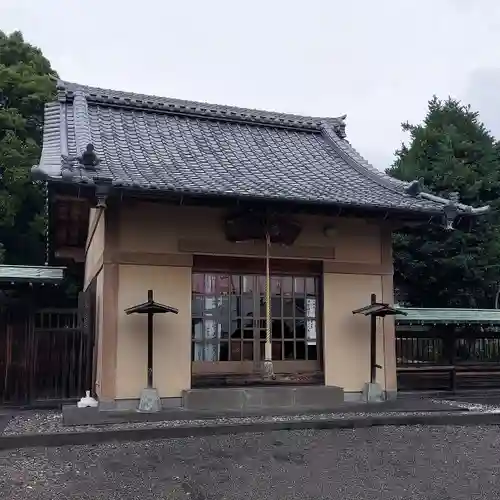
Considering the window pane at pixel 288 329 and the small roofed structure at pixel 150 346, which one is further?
the window pane at pixel 288 329

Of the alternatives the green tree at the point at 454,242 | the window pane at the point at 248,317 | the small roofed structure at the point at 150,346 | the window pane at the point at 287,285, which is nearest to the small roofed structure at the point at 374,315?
the window pane at the point at 248,317

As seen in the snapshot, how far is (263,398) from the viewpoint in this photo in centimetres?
913

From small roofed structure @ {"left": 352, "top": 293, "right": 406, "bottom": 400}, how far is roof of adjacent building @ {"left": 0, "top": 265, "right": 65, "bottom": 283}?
5.44 metres

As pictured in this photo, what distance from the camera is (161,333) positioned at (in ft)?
29.9

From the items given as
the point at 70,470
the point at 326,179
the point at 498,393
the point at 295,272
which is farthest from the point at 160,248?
the point at 498,393

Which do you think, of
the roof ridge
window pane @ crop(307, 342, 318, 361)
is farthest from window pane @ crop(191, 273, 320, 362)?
the roof ridge

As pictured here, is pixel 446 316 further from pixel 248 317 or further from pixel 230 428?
pixel 230 428

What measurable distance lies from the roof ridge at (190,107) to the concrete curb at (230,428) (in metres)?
7.09

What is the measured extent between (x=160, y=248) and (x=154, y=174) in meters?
1.13

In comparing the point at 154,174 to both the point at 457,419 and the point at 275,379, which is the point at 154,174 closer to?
the point at 275,379

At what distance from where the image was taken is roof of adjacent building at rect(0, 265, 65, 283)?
10.5 m

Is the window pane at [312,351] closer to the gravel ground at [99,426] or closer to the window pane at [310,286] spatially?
the window pane at [310,286]

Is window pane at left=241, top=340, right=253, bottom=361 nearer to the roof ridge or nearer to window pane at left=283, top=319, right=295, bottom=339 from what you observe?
window pane at left=283, top=319, right=295, bottom=339

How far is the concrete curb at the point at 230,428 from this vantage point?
22.3ft
